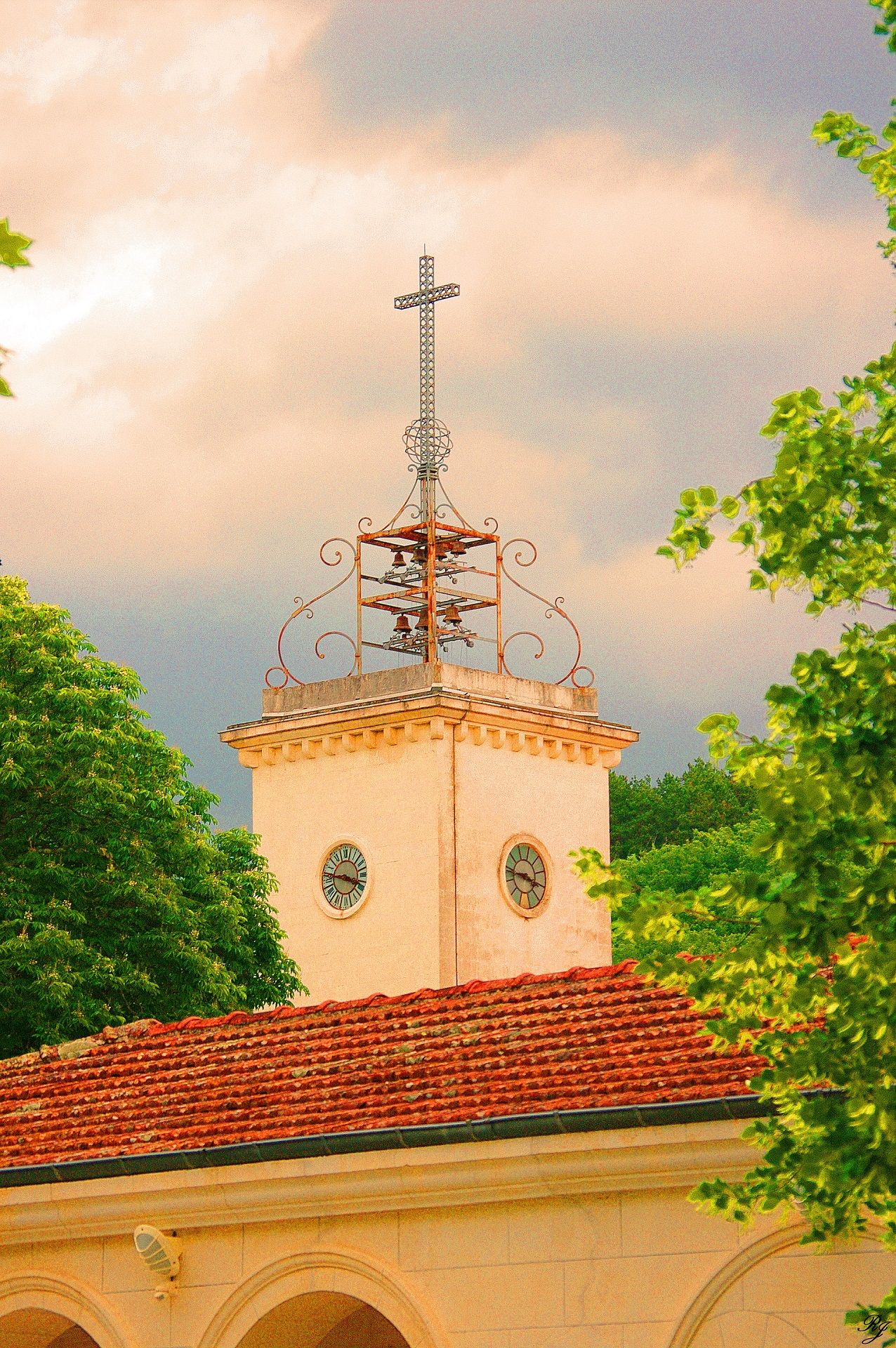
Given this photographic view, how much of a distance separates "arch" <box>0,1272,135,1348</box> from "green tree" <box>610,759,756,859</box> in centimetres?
5368

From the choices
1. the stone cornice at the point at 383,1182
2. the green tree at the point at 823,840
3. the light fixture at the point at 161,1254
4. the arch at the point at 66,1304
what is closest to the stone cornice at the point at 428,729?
the arch at the point at 66,1304

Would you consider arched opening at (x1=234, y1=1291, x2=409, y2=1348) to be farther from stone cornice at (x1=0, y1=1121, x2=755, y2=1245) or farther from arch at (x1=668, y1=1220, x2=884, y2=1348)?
arch at (x1=668, y1=1220, x2=884, y2=1348)

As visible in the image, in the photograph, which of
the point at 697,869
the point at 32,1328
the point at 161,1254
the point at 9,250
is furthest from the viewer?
the point at 697,869

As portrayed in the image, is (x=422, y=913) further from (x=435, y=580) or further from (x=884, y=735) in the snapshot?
(x=884, y=735)

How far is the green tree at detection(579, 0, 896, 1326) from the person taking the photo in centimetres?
936

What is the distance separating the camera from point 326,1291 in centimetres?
1472

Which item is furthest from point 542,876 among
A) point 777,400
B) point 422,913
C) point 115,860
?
point 777,400

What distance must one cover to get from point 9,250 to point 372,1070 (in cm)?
977

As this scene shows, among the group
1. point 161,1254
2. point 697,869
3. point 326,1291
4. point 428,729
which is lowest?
point 326,1291

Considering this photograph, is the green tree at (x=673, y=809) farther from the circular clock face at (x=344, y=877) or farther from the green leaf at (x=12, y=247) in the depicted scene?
the green leaf at (x=12, y=247)

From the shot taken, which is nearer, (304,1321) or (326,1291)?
(326,1291)

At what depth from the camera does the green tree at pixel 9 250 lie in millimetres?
7078

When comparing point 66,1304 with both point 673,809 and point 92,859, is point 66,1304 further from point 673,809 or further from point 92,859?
point 673,809

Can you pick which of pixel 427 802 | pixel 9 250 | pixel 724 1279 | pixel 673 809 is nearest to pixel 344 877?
pixel 427 802
